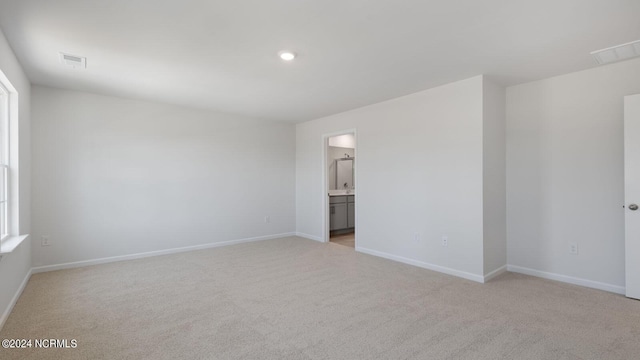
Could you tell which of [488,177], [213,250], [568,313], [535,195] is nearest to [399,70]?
[488,177]

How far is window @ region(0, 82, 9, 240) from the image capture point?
2.87 m

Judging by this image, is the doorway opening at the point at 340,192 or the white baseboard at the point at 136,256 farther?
the doorway opening at the point at 340,192

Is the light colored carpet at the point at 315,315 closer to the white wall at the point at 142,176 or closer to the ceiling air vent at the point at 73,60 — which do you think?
the white wall at the point at 142,176

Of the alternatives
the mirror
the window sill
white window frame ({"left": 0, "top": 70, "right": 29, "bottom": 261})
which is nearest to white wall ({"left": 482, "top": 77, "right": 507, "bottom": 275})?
the mirror

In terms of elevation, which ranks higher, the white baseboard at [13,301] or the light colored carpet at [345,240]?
the white baseboard at [13,301]

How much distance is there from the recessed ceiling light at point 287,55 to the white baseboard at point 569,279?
3.53m

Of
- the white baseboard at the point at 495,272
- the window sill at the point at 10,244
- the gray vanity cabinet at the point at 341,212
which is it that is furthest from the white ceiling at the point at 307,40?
the gray vanity cabinet at the point at 341,212

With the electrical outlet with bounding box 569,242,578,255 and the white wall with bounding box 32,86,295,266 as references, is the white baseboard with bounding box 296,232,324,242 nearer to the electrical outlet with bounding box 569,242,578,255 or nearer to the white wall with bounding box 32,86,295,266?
the white wall with bounding box 32,86,295,266

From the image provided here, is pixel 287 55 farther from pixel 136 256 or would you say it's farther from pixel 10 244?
pixel 136 256

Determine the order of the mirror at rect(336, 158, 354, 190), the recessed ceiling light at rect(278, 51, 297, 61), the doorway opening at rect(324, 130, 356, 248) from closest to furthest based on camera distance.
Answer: the recessed ceiling light at rect(278, 51, 297, 61) → the doorway opening at rect(324, 130, 356, 248) → the mirror at rect(336, 158, 354, 190)

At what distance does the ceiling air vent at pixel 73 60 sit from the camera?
2940 mm

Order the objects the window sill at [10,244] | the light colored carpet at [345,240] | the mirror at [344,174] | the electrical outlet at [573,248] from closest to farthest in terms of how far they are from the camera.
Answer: the window sill at [10,244] → the electrical outlet at [573,248] → the light colored carpet at [345,240] → the mirror at [344,174]

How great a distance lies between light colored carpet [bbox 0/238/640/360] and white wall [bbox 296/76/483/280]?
451mm

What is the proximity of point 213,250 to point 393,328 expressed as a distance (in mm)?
3476
